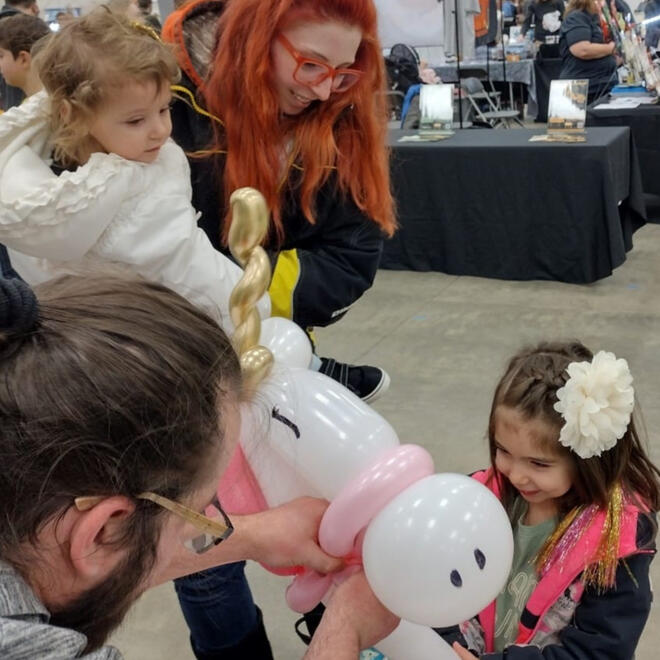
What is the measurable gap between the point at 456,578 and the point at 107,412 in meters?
0.46

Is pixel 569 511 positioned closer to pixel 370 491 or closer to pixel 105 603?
pixel 370 491

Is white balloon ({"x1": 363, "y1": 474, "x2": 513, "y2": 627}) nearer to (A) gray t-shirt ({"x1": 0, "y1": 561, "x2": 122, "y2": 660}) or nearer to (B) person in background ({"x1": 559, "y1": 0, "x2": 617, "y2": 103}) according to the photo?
(A) gray t-shirt ({"x1": 0, "y1": 561, "x2": 122, "y2": 660})

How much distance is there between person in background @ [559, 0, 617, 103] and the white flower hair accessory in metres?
5.01

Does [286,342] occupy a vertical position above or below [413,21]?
above

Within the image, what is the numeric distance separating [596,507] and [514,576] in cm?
18

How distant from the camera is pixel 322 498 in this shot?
1.03m

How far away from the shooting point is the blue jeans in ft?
4.61

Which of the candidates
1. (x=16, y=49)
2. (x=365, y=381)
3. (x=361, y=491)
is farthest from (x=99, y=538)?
(x=16, y=49)

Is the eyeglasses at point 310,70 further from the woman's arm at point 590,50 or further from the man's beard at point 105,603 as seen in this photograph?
the woman's arm at point 590,50

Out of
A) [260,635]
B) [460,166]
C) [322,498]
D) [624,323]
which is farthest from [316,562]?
[460,166]

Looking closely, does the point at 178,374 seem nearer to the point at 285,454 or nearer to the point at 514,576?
the point at 285,454

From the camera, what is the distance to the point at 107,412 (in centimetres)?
60

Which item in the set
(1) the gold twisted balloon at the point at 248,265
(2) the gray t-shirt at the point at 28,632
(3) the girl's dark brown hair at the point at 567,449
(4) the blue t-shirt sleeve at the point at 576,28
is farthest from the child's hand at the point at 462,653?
(4) the blue t-shirt sleeve at the point at 576,28

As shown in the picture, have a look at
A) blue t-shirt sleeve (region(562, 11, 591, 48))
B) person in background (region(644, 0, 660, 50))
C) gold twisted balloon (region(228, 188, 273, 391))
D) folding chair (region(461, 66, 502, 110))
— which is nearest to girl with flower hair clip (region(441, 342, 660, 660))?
gold twisted balloon (region(228, 188, 273, 391))
